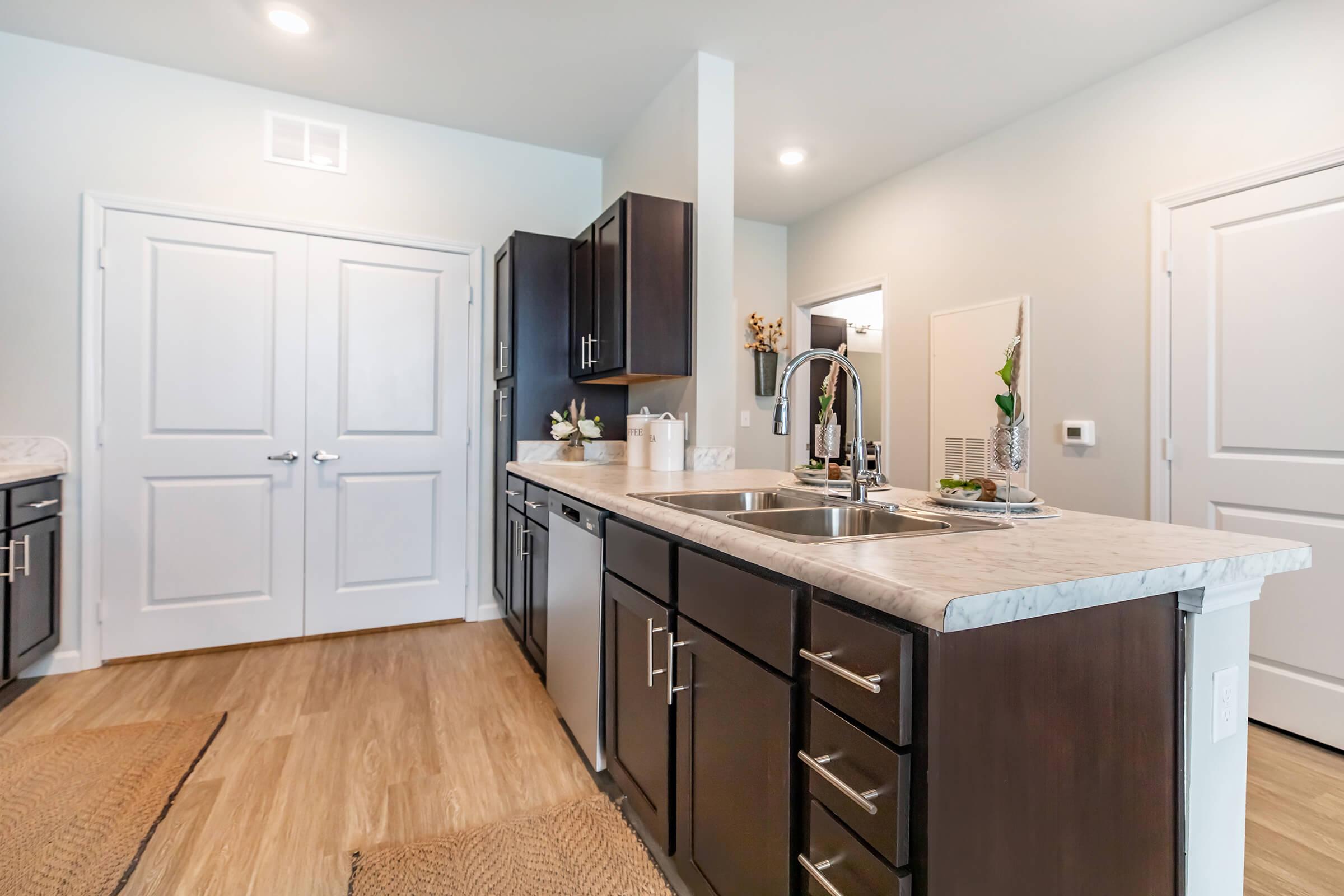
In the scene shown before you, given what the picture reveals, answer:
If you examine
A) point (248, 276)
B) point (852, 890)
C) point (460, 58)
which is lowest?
Result: point (852, 890)

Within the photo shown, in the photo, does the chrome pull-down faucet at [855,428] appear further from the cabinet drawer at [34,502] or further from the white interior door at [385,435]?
the cabinet drawer at [34,502]

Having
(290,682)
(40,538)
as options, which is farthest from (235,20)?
(290,682)

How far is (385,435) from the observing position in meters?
3.24

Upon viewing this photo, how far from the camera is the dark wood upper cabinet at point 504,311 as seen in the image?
316 centimetres

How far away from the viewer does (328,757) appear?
6.57ft

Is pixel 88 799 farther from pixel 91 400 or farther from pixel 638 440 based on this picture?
pixel 638 440

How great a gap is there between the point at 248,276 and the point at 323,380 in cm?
56

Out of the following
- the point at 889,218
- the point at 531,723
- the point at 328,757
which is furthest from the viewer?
the point at 889,218

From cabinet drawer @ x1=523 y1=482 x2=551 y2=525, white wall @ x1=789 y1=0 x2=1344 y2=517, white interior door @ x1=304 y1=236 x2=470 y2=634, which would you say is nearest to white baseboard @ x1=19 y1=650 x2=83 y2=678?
white interior door @ x1=304 y1=236 x2=470 y2=634

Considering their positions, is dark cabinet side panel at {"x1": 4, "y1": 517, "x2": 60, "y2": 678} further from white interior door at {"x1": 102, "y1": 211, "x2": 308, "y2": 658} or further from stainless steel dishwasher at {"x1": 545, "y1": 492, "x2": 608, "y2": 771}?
stainless steel dishwasher at {"x1": 545, "y1": 492, "x2": 608, "y2": 771}

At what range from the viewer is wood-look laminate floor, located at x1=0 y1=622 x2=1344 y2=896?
5.05 ft

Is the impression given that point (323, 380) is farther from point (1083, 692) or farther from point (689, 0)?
point (1083, 692)

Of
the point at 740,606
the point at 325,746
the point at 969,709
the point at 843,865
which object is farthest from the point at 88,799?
the point at 969,709

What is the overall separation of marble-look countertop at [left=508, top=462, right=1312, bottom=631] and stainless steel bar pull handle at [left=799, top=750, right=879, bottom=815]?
246 mm
